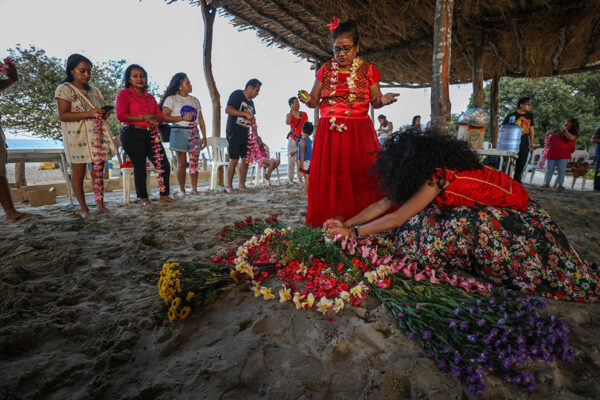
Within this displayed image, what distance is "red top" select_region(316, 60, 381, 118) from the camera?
221cm

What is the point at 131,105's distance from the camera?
339 cm

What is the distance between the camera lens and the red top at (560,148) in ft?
18.0

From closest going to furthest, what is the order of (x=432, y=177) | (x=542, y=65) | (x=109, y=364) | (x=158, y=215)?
1. (x=109, y=364)
2. (x=432, y=177)
3. (x=158, y=215)
4. (x=542, y=65)

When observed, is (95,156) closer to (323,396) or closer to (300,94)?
(300,94)

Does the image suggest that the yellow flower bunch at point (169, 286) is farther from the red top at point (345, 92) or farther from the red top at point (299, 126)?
the red top at point (299, 126)

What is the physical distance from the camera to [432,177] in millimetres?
1434

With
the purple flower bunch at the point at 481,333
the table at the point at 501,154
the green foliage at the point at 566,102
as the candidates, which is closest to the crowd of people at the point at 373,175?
the purple flower bunch at the point at 481,333

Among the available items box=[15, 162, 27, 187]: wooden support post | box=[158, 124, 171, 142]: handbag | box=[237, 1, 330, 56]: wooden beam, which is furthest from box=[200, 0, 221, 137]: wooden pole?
box=[15, 162, 27, 187]: wooden support post

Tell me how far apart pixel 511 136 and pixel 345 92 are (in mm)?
4353

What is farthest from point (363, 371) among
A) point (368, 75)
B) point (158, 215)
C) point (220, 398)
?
point (158, 215)

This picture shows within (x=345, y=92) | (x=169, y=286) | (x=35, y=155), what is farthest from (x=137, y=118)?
(x=169, y=286)

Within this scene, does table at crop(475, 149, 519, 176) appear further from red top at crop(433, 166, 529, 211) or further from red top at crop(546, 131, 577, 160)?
red top at crop(546, 131, 577, 160)

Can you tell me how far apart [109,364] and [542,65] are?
9.05 meters

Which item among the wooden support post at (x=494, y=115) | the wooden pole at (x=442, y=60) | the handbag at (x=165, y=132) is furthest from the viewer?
the wooden support post at (x=494, y=115)
